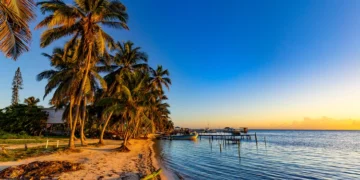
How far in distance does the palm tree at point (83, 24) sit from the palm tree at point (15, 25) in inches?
495

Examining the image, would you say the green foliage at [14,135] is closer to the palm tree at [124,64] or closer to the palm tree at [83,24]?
the palm tree at [124,64]

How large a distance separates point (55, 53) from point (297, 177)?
29.2 metres

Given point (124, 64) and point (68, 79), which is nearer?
point (68, 79)

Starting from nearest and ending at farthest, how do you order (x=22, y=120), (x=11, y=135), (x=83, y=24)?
(x=83, y=24) → (x=11, y=135) → (x=22, y=120)

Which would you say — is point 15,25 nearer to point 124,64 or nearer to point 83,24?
point 83,24

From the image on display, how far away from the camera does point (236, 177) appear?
618 inches

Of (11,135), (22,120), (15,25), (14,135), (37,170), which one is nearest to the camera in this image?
(15,25)

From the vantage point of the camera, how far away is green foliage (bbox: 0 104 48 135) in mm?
35375

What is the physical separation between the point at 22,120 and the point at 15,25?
1466 inches

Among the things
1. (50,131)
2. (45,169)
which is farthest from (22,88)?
(45,169)

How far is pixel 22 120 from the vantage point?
35.7 m

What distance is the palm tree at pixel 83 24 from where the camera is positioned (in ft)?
58.7

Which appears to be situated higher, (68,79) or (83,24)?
(83,24)

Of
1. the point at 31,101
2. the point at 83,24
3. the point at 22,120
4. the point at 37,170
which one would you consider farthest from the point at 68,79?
the point at 31,101
